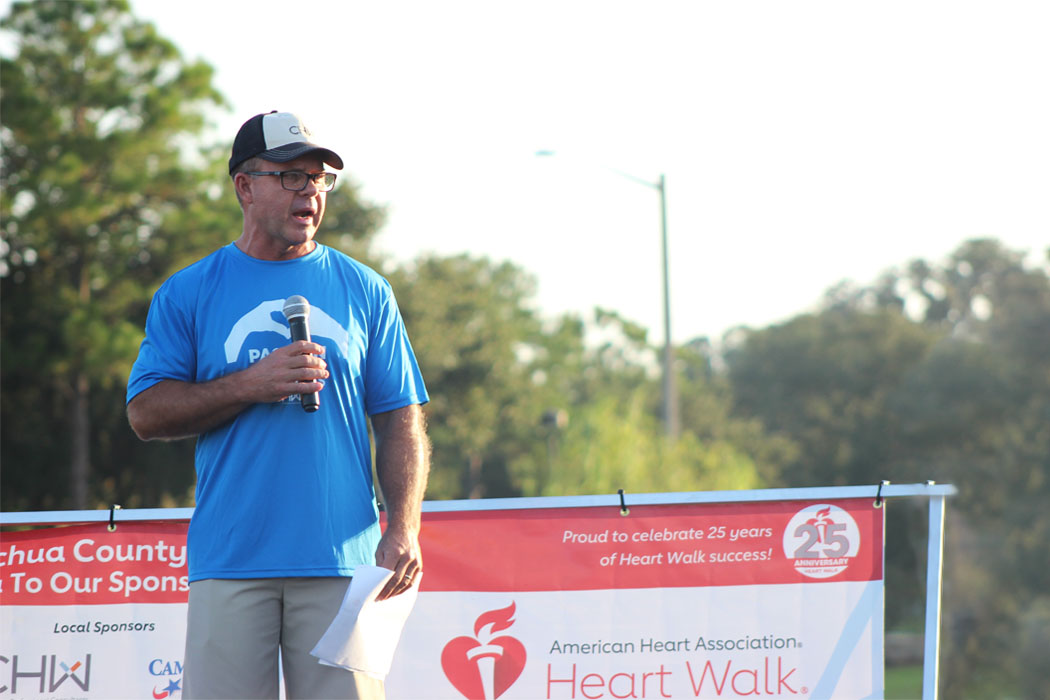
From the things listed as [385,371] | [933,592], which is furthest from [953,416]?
[385,371]

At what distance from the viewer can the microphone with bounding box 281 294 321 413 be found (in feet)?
10.8

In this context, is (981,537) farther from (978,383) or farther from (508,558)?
(508,558)

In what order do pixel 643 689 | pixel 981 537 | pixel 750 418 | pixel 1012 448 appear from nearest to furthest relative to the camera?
pixel 643 689 < pixel 1012 448 < pixel 981 537 < pixel 750 418

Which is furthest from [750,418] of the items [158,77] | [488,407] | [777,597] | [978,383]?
[777,597]

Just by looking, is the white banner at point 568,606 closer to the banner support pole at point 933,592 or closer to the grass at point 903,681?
the banner support pole at point 933,592

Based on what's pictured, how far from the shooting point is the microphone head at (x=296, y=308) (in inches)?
131

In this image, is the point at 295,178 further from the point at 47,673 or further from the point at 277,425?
the point at 47,673

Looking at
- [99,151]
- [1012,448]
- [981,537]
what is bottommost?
[981,537]

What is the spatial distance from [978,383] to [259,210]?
192ft

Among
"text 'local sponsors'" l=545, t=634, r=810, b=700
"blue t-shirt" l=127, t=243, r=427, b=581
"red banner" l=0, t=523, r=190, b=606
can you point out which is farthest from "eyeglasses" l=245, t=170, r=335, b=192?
"text 'local sponsors'" l=545, t=634, r=810, b=700

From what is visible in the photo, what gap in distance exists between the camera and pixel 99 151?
3084cm

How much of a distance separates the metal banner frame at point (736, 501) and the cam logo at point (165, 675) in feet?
1.79

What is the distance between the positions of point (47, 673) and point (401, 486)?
7.86ft

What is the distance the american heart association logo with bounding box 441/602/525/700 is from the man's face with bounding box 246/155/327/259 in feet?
7.02
